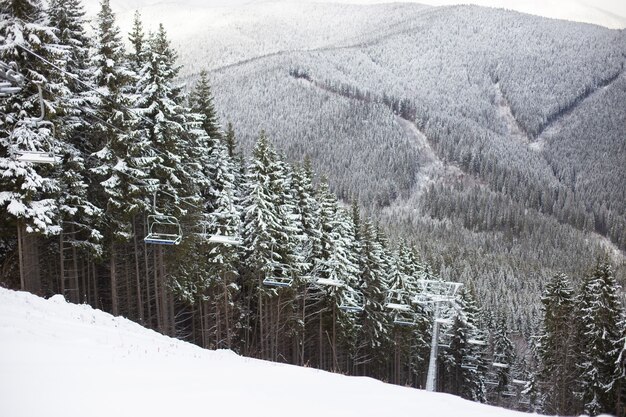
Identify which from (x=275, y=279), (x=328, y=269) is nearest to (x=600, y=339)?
(x=328, y=269)

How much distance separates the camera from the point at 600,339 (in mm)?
41406

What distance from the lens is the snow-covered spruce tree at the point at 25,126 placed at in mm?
20953

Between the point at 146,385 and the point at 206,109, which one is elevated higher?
the point at 206,109

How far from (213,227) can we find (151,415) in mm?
24171

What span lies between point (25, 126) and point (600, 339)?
40087mm

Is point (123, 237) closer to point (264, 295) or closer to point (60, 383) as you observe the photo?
point (264, 295)

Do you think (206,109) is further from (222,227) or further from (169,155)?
(169,155)

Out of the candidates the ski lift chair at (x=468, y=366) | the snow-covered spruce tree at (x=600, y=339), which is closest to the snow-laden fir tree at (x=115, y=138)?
the snow-covered spruce tree at (x=600, y=339)

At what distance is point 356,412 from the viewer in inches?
415

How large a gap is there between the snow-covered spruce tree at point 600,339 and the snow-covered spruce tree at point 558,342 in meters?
1.25

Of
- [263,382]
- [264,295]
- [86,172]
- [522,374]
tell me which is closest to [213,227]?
[264,295]

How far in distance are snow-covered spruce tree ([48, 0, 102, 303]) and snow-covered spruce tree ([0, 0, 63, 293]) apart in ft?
3.05

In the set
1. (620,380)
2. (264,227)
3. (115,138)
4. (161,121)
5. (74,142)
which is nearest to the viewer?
(115,138)

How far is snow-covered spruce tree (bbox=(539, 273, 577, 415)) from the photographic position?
4403 centimetres
